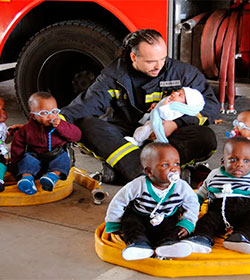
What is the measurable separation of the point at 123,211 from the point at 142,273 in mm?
337

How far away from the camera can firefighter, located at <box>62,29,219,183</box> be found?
389 centimetres

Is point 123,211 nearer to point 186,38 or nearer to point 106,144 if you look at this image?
point 106,144

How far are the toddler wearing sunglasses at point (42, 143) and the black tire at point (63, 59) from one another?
4.62ft

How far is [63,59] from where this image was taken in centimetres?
534

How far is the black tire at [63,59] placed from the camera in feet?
16.5

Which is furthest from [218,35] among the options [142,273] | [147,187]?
[142,273]

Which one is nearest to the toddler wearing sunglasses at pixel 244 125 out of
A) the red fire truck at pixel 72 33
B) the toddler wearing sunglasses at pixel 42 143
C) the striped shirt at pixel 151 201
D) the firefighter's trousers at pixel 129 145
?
the firefighter's trousers at pixel 129 145

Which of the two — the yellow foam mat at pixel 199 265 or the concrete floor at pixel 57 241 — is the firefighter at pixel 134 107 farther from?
the yellow foam mat at pixel 199 265

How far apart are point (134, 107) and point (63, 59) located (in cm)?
148

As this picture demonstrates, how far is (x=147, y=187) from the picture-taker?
2.87 meters

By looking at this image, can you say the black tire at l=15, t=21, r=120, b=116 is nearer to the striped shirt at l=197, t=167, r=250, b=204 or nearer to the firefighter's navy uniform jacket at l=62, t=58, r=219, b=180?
the firefighter's navy uniform jacket at l=62, t=58, r=219, b=180

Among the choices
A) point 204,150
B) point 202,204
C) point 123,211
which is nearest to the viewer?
point 123,211

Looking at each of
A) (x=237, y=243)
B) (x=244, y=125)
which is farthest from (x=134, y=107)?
(x=237, y=243)

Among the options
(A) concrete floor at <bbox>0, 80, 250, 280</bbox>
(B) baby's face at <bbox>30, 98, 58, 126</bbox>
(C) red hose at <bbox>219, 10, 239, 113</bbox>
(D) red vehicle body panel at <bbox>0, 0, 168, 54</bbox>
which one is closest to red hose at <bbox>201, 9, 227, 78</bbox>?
(C) red hose at <bbox>219, 10, 239, 113</bbox>
